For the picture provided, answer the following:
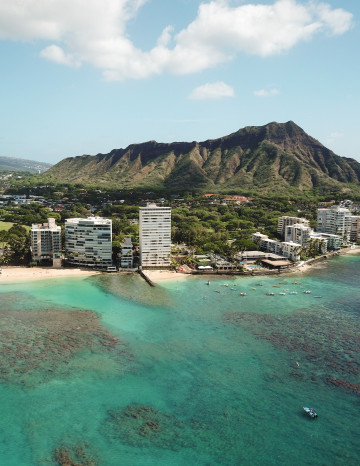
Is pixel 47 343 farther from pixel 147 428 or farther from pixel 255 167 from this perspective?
pixel 255 167

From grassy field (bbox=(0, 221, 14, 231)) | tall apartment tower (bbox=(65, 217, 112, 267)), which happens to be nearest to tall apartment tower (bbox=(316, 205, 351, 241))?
tall apartment tower (bbox=(65, 217, 112, 267))

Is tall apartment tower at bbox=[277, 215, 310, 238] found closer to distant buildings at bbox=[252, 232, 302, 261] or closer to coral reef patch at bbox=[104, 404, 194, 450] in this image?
distant buildings at bbox=[252, 232, 302, 261]

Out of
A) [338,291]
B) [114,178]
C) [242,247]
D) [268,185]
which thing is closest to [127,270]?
[242,247]

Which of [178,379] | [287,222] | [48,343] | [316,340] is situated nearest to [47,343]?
[48,343]

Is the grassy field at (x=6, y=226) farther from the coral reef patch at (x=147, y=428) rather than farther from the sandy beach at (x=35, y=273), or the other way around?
the coral reef patch at (x=147, y=428)

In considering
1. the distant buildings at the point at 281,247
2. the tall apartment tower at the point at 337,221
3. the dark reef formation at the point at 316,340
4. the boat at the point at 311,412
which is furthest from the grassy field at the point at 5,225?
the boat at the point at 311,412

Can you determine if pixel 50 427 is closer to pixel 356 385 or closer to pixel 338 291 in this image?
pixel 356 385
